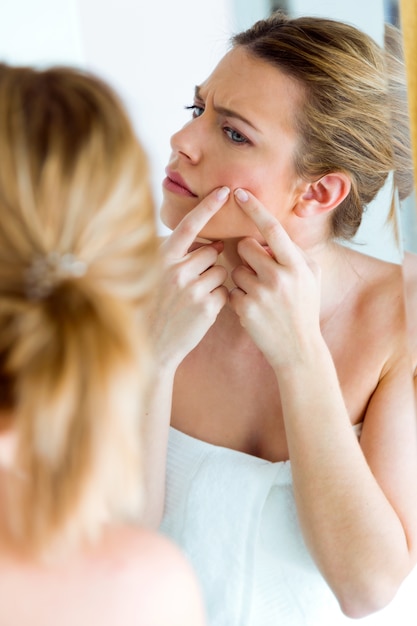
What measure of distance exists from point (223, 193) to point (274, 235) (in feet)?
0.25

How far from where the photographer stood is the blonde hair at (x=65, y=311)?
0.48 m

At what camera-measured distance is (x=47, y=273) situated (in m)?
0.48

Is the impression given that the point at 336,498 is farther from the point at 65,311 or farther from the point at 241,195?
the point at 65,311

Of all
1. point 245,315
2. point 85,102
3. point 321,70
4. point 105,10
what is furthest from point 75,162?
point 105,10

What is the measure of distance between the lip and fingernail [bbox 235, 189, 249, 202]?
0.06m

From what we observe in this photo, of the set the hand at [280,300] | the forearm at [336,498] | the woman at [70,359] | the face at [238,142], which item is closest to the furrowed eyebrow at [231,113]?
the face at [238,142]

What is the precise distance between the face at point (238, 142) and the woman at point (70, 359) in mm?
394

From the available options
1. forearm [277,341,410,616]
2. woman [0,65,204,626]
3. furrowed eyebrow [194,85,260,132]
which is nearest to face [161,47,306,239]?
furrowed eyebrow [194,85,260,132]

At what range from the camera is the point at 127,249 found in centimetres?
51

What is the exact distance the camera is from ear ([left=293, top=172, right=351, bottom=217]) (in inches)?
36.9

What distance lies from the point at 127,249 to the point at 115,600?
0.20 meters

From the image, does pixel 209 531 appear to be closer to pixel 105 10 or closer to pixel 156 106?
pixel 156 106

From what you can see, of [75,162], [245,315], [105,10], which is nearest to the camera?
[75,162]

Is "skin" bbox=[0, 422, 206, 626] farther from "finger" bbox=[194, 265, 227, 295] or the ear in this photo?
the ear
